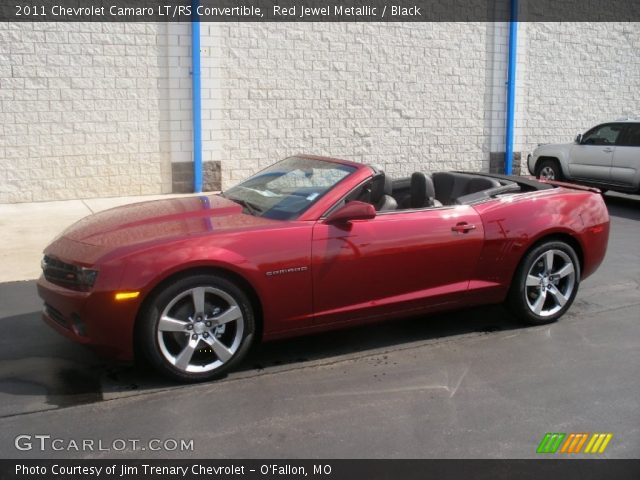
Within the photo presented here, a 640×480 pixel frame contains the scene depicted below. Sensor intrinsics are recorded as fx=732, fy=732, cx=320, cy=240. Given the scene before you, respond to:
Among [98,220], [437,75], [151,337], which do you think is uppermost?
[437,75]

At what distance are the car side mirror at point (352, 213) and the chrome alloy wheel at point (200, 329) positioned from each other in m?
0.92

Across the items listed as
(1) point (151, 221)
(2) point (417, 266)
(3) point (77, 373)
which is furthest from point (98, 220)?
(2) point (417, 266)

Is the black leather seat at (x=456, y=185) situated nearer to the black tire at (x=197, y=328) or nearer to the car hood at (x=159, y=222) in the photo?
the car hood at (x=159, y=222)

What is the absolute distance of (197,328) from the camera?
4.63 meters

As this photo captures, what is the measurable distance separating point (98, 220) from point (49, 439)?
1894mm

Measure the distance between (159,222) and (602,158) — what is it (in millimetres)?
10425

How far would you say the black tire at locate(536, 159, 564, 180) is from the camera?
1435 cm

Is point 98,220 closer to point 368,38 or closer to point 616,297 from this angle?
point 616,297

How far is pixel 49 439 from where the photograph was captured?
12.8 ft

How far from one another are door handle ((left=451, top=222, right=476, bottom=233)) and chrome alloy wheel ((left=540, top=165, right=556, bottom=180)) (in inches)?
378

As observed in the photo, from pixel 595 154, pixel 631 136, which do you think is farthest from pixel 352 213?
pixel 595 154

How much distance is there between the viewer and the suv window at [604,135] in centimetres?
1327
